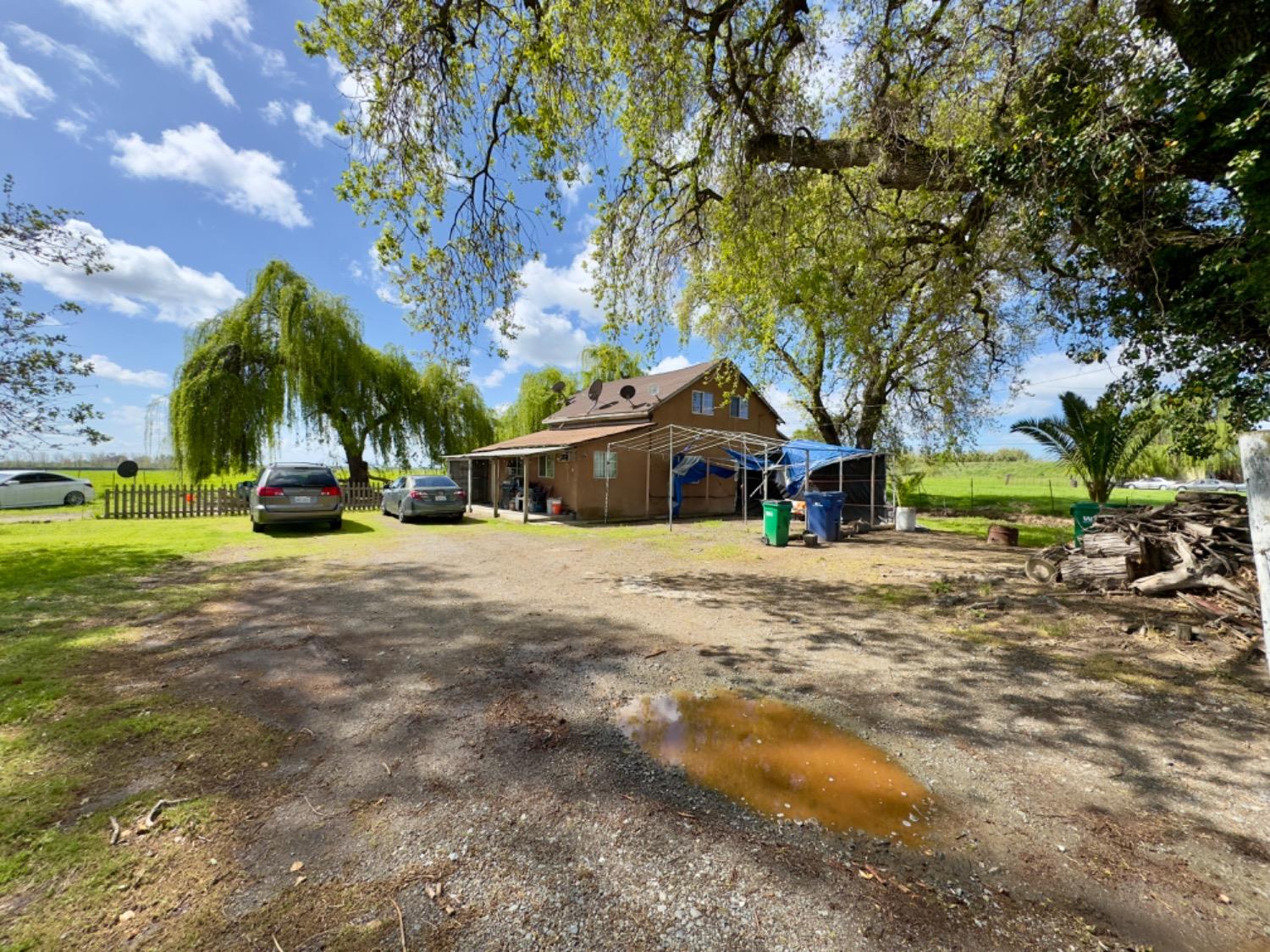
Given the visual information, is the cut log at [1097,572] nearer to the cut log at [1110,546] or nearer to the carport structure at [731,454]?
the cut log at [1110,546]

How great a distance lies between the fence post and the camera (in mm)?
3412

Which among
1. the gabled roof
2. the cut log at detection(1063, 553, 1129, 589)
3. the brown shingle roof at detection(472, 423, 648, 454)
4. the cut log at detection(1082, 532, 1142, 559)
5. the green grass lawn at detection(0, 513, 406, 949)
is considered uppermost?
the gabled roof

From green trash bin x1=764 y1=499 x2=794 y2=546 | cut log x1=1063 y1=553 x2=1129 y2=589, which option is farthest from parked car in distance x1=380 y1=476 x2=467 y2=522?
cut log x1=1063 y1=553 x2=1129 y2=589

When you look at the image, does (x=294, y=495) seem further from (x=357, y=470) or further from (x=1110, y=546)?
(x=1110, y=546)

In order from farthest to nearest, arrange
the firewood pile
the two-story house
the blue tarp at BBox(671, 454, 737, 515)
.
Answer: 1. the blue tarp at BBox(671, 454, 737, 515)
2. the two-story house
3. the firewood pile

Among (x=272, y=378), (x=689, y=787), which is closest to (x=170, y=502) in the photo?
(x=272, y=378)

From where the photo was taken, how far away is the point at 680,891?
214 cm

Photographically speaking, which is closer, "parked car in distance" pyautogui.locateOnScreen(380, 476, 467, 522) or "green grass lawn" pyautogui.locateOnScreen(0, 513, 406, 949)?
"green grass lawn" pyautogui.locateOnScreen(0, 513, 406, 949)

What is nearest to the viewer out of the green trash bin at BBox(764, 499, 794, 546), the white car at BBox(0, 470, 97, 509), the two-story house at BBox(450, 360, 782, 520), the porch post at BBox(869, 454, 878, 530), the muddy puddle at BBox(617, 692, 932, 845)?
the muddy puddle at BBox(617, 692, 932, 845)

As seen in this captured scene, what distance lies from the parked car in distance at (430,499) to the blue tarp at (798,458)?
33.3 feet

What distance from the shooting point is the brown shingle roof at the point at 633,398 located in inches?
875

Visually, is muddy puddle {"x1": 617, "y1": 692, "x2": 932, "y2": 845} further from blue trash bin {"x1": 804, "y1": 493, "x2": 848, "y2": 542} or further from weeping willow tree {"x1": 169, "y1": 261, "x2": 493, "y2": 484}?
weeping willow tree {"x1": 169, "y1": 261, "x2": 493, "y2": 484}

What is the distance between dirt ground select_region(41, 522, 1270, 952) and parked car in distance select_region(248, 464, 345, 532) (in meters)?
7.92

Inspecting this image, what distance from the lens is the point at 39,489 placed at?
20406 mm
